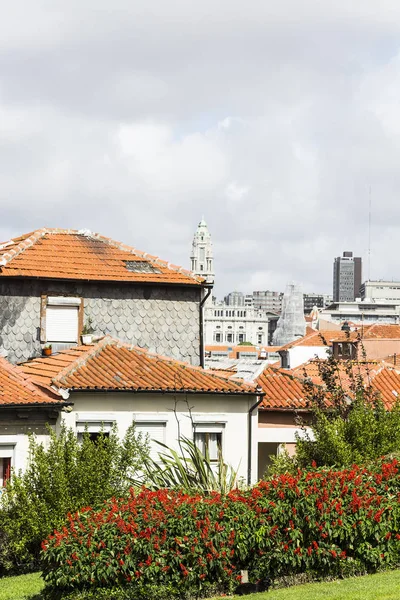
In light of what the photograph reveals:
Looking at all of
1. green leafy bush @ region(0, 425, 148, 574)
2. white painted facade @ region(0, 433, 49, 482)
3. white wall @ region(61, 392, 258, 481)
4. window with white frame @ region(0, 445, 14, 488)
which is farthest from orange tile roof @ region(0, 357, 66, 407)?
green leafy bush @ region(0, 425, 148, 574)

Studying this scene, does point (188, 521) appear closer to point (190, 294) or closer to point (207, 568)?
point (207, 568)

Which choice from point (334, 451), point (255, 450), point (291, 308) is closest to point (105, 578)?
point (334, 451)

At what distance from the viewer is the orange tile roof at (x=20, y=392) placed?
23.6m

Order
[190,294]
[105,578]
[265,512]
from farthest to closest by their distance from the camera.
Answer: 1. [190,294]
2. [265,512]
3. [105,578]

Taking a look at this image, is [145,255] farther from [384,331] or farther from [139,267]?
[384,331]

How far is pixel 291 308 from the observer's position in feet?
555

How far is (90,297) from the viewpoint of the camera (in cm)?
3192

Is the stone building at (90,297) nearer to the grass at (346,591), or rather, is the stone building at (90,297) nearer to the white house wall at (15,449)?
the white house wall at (15,449)

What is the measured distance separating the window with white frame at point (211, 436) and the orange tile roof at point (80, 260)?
662 cm

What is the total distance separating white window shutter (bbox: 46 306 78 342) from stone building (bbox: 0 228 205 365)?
0.03 m

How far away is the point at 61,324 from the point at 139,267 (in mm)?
3464

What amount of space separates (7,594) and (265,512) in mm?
4718

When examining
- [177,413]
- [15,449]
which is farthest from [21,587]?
[177,413]

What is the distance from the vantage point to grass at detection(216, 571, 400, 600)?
13289 millimetres
